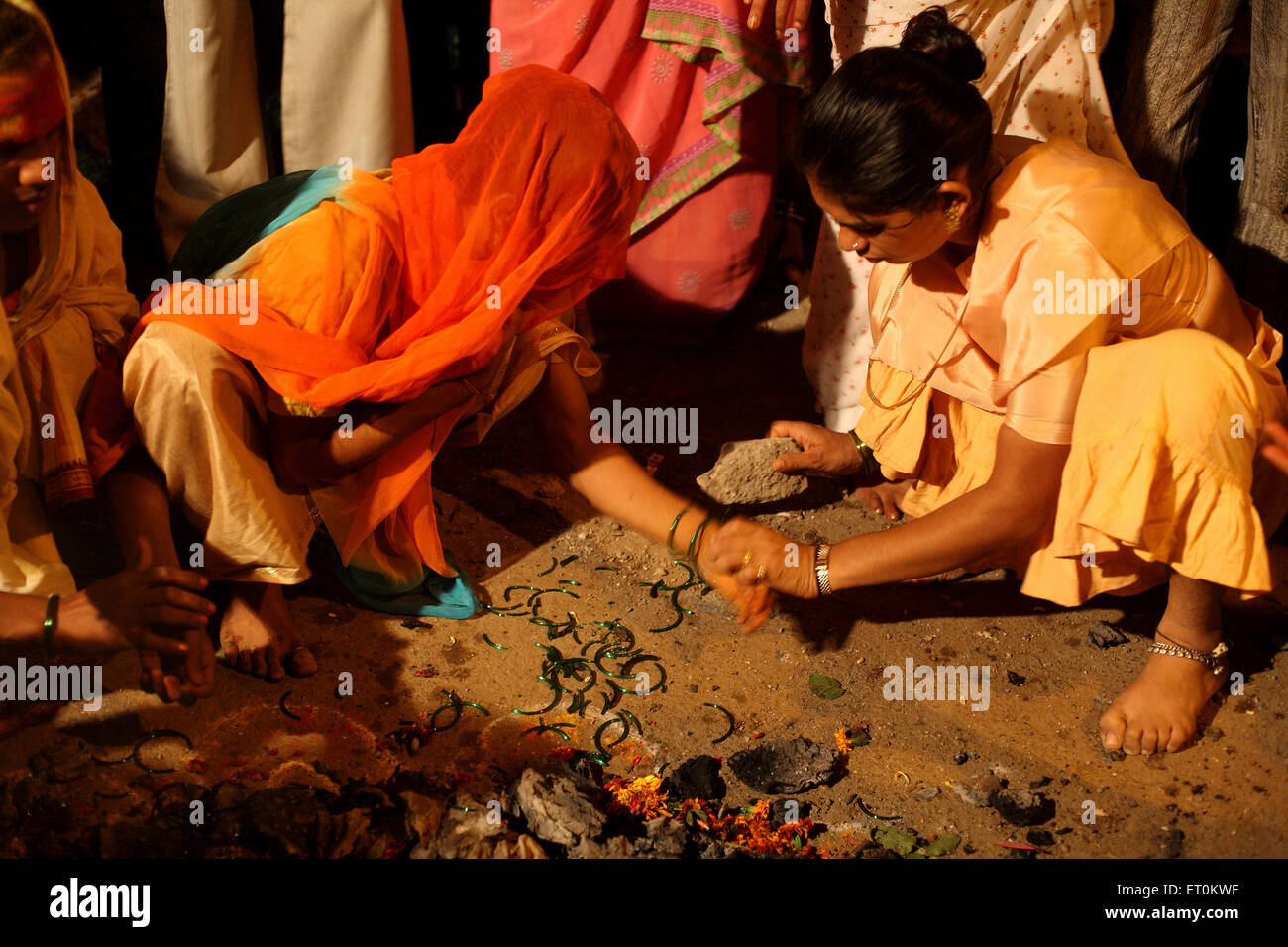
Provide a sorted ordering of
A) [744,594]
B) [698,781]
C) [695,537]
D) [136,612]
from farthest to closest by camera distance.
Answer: [695,537] → [744,594] → [698,781] → [136,612]

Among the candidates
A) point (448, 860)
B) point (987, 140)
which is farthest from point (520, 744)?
point (987, 140)

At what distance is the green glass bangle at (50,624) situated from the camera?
7.22 feet

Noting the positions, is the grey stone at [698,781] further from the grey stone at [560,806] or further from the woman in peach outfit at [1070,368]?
the woman in peach outfit at [1070,368]

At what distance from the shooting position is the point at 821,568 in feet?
8.22

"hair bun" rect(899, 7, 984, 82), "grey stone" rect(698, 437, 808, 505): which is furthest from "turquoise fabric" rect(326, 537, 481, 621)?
"hair bun" rect(899, 7, 984, 82)

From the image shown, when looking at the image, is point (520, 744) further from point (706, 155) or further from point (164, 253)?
point (164, 253)

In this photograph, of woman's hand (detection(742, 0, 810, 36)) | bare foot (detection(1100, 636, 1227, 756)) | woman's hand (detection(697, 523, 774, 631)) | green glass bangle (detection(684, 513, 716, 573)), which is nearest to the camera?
bare foot (detection(1100, 636, 1227, 756))

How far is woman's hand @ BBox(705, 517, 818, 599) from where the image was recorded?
2.51 m

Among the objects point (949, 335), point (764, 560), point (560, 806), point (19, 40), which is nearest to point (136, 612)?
point (560, 806)

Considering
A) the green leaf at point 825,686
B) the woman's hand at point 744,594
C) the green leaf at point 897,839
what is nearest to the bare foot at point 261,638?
the woman's hand at point 744,594

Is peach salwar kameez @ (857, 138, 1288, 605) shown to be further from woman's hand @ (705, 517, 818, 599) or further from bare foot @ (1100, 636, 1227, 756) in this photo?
woman's hand @ (705, 517, 818, 599)

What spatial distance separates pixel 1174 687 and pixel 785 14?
1.89m

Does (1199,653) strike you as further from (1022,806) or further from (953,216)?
(953,216)

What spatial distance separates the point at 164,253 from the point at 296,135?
24.1 inches
